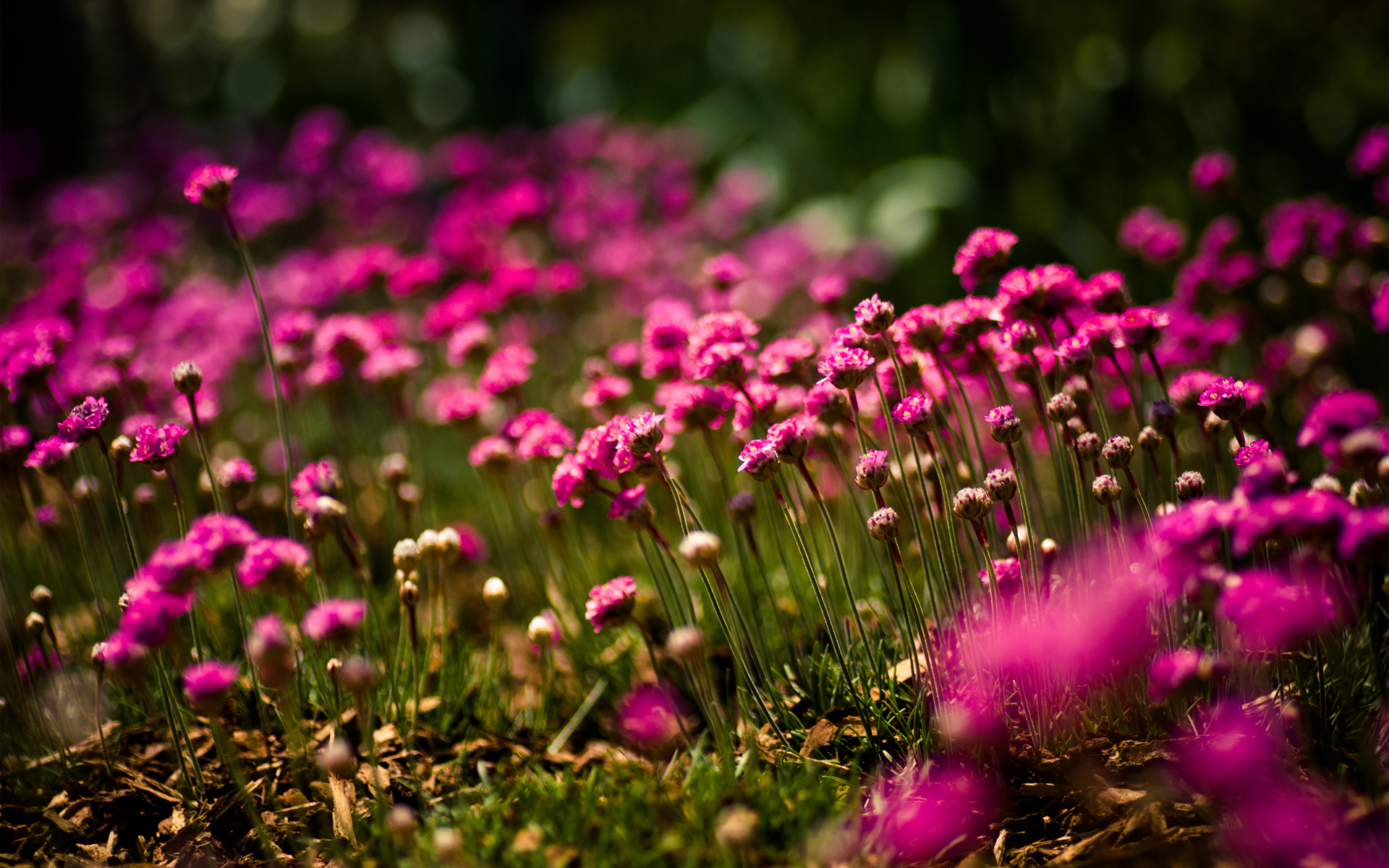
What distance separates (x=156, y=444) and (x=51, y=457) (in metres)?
0.54

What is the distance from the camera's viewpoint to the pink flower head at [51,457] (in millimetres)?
2545

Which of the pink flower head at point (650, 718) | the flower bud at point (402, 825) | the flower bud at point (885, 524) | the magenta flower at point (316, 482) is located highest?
the magenta flower at point (316, 482)

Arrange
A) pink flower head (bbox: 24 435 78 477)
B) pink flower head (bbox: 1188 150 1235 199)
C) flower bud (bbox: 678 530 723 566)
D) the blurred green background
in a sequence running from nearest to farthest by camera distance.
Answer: flower bud (bbox: 678 530 723 566), pink flower head (bbox: 24 435 78 477), pink flower head (bbox: 1188 150 1235 199), the blurred green background

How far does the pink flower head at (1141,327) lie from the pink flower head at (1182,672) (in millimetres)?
856

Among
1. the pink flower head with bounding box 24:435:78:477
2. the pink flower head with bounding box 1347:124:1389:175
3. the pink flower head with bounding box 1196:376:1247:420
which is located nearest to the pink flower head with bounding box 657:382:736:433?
the pink flower head with bounding box 1196:376:1247:420

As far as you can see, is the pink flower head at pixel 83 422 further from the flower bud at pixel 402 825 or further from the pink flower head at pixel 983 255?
the pink flower head at pixel 983 255

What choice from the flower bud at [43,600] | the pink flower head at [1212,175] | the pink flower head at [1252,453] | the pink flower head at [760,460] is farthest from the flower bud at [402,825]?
the pink flower head at [1212,175]

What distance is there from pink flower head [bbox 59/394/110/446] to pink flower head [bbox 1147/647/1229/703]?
2585 mm

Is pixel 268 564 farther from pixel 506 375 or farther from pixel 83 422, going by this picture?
pixel 506 375

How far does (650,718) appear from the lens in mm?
2336

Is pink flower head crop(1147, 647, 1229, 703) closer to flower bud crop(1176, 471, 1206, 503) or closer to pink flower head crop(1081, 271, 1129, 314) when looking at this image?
flower bud crop(1176, 471, 1206, 503)

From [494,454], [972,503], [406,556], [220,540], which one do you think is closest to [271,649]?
[220,540]

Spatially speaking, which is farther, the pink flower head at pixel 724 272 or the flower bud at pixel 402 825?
the pink flower head at pixel 724 272

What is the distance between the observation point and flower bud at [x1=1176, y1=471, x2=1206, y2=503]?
85.4 inches
